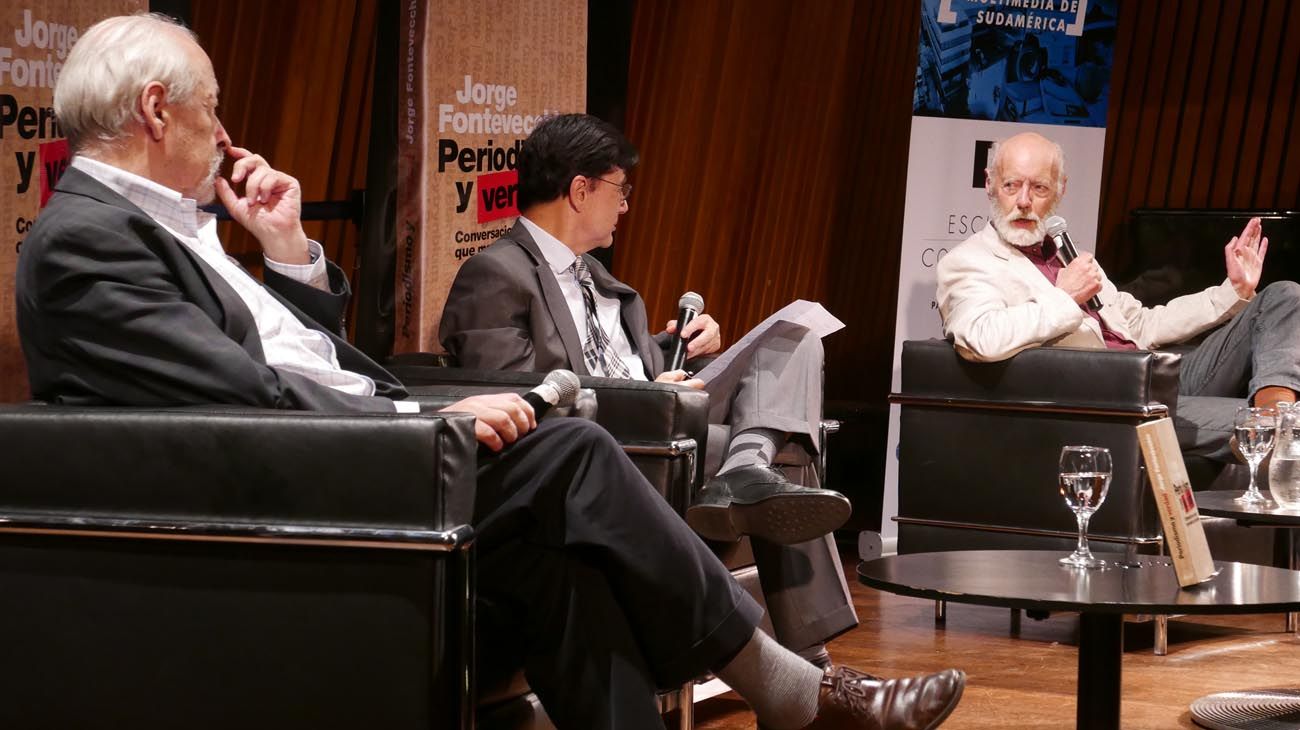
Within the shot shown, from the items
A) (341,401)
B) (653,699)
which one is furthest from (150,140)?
(653,699)

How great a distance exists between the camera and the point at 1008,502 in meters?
4.29

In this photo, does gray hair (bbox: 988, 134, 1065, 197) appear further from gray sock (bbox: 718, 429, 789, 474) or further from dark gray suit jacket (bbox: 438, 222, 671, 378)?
dark gray suit jacket (bbox: 438, 222, 671, 378)

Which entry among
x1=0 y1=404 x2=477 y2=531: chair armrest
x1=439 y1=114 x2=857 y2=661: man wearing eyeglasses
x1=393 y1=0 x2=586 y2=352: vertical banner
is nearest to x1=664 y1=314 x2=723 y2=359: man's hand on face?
x1=439 y1=114 x2=857 y2=661: man wearing eyeglasses

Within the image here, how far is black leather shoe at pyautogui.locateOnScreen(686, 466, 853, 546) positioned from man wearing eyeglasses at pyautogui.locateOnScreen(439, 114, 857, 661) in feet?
0.09

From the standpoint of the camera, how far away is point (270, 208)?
2635mm

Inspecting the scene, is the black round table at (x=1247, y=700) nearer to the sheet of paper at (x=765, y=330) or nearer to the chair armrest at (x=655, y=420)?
the sheet of paper at (x=765, y=330)

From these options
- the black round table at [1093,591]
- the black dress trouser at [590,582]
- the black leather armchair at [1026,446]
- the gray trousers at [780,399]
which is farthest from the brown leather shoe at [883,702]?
the black leather armchair at [1026,446]

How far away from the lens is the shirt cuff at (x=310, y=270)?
2617mm

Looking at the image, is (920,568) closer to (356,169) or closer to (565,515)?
(565,515)

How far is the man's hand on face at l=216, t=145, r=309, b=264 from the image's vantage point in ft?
8.54

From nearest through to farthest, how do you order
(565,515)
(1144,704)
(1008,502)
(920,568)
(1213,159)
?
(565,515) → (920,568) → (1144,704) → (1008,502) → (1213,159)

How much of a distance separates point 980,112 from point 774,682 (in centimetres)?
378

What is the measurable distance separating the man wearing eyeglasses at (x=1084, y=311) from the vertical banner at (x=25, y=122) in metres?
2.58

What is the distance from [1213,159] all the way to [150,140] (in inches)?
205
